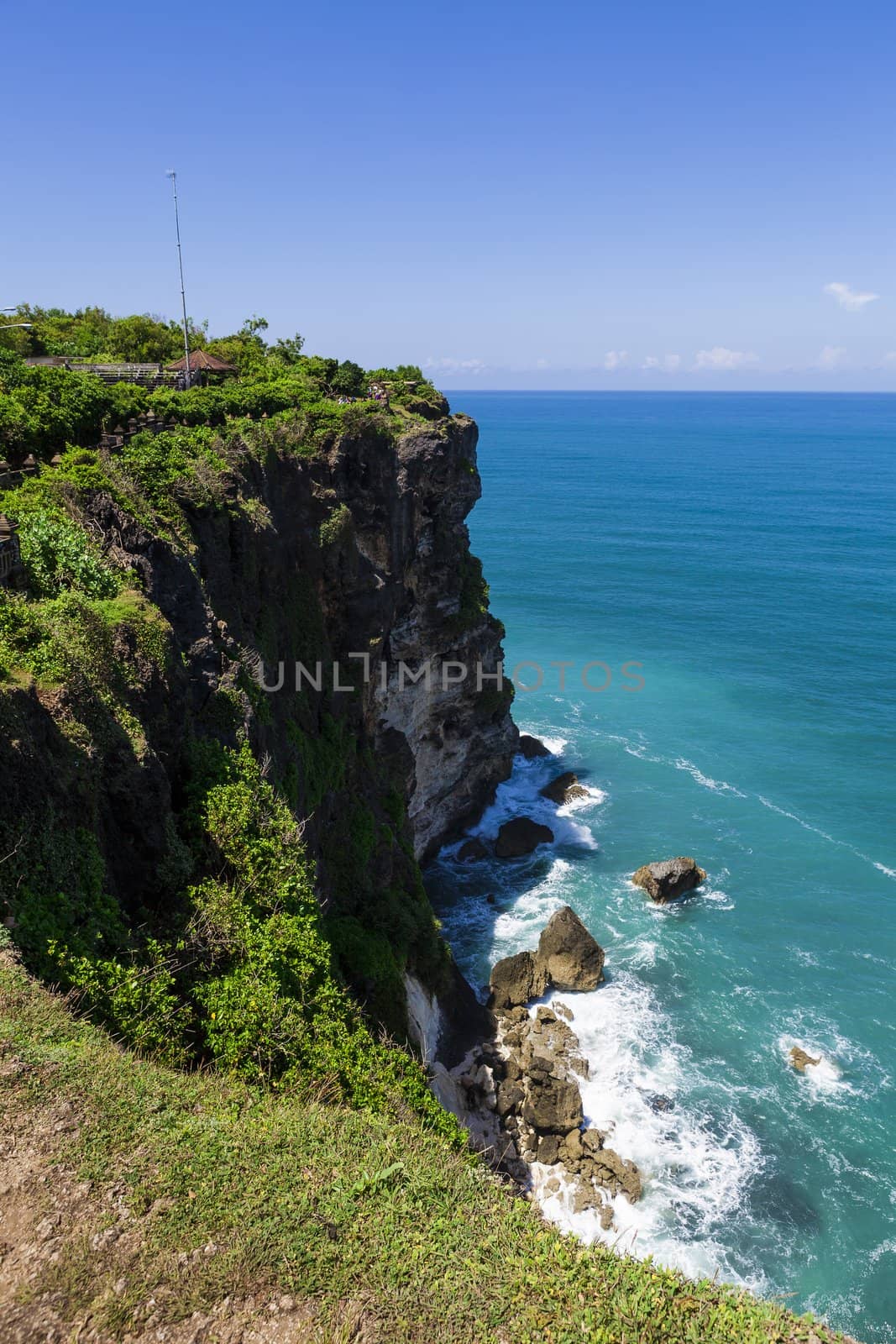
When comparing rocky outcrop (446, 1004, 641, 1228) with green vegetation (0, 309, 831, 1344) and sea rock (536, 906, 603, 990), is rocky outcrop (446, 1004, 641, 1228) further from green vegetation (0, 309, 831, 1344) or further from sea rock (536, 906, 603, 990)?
green vegetation (0, 309, 831, 1344)

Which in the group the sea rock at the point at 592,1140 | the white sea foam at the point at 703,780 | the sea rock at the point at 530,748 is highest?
the sea rock at the point at 530,748

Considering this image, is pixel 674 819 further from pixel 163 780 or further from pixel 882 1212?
pixel 163 780

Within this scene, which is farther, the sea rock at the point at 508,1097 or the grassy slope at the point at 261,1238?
the sea rock at the point at 508,1097

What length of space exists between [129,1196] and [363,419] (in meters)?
31.0

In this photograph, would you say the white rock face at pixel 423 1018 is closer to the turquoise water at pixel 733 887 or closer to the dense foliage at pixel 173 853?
the dense foliage at pixel 173 853

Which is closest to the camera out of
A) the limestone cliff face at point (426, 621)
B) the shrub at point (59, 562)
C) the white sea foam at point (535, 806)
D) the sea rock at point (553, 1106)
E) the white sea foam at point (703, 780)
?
the shrub at point (59, 562)

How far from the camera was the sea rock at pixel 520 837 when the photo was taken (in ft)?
141

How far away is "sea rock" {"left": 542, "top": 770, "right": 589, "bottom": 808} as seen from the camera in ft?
156

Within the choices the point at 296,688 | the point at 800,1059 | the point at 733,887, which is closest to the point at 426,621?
the point at 296,688

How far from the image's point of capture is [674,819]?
45250 mm

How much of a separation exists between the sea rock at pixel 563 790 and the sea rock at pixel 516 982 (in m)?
15.1

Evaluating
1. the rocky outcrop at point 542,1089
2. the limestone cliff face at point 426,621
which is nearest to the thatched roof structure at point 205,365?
the limestone cliff face at point 426,621

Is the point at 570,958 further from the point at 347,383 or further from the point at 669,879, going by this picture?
the point at 347,383

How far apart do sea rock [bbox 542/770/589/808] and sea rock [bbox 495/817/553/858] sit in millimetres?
3808
